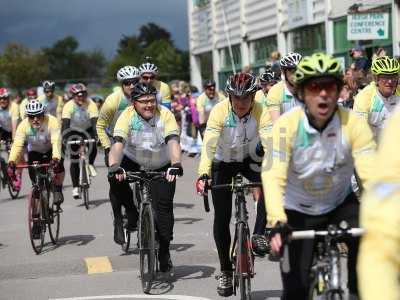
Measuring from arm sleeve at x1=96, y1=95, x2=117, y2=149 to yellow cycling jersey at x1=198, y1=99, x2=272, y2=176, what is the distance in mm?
3931

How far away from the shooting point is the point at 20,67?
320 ft

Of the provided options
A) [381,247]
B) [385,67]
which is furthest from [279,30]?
[381,247]

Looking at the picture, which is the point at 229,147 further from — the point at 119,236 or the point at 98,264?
the point at 119,236

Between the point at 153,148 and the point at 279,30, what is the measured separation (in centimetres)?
2421

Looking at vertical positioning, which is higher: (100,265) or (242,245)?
(242,245)

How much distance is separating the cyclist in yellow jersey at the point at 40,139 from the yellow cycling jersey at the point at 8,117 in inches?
257

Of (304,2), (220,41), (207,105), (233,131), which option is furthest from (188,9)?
(233,131)

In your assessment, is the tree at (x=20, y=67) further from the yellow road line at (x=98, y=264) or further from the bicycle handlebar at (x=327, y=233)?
the bicycle handlebar at (x=327, y=233)

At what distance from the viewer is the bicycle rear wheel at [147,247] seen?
746cm

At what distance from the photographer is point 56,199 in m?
10.4

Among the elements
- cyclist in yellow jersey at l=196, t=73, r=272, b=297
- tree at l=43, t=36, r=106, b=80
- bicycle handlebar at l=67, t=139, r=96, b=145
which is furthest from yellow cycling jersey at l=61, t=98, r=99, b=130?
tree at l=43, t=36, r=106, b=80

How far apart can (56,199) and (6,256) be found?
4.12 feet

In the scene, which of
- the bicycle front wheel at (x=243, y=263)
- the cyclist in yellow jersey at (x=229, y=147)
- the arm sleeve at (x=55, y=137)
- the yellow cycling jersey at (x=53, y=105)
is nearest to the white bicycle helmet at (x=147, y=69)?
the arm sleeve at (x=55, y=137)

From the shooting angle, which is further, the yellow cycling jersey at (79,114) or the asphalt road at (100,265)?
the yellow cycling jersey at (79,114)
